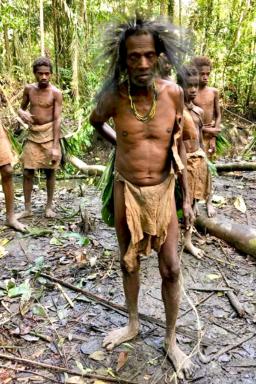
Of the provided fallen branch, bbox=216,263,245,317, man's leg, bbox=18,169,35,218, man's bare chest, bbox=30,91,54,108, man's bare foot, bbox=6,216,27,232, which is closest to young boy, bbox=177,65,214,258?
fallen branch, bbox=216,263,245,317

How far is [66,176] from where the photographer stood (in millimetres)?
7492

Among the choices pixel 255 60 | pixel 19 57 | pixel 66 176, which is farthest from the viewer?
pixel 255 60

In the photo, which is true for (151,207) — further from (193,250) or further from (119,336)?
(193,250)

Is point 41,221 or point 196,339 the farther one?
point 41,221

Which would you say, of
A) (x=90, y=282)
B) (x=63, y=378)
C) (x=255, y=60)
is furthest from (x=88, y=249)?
(x=255, y=60)

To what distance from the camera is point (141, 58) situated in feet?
7.67

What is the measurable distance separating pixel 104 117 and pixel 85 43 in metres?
9.23

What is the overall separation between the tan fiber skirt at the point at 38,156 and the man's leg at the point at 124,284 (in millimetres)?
2430

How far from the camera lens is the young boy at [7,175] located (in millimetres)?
4352

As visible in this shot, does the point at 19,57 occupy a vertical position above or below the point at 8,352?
above

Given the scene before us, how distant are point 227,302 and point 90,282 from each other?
3.79ft

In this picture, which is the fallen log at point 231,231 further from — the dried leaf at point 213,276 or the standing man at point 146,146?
the standing man at point 146,146

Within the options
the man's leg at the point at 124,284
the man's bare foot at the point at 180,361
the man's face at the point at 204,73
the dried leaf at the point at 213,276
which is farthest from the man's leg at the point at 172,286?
the man's face at the point at 204,73

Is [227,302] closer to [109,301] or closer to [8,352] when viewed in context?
[109,301]
